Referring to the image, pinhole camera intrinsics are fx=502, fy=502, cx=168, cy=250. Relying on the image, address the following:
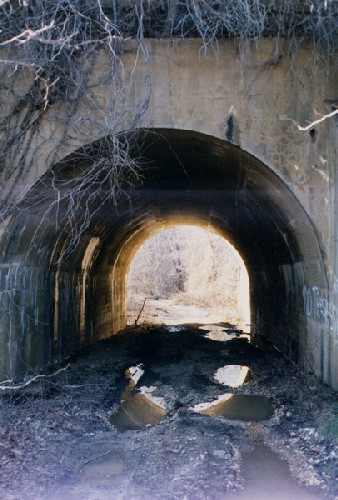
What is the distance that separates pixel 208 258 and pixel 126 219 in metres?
22.6

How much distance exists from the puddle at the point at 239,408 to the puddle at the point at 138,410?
0.62 m

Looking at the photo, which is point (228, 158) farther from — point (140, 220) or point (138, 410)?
point (140, 220)

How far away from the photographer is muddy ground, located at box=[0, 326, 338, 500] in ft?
14.9

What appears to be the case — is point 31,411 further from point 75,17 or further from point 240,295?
point 240,295

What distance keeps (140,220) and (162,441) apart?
870 cm

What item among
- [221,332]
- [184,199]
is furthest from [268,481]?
[221,332]

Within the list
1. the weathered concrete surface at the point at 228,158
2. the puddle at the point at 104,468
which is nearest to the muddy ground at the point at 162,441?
the puddle at the point at 104,468

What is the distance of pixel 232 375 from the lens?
31.2ft

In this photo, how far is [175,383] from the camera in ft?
28.8

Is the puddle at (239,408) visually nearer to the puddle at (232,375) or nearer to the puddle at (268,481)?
the puddle at (232,375)

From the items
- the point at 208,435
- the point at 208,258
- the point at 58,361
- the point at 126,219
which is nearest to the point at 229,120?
the point at 208,435

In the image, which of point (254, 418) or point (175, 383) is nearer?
point (254, 418)

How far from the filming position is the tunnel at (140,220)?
6973 millimetres

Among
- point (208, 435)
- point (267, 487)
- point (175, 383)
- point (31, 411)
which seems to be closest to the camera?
point (267, 487)
